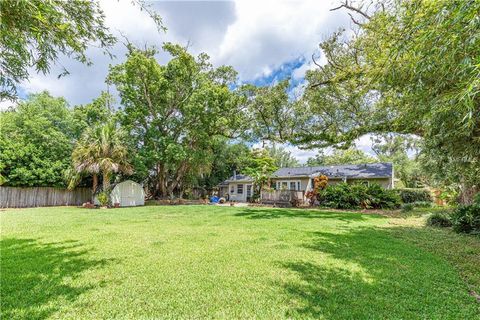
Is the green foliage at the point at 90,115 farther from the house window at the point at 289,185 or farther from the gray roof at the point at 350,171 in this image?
the gray roof at the point at 350,171

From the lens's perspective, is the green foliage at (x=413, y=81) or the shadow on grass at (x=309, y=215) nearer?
the green foliage at (x=413, y=81)

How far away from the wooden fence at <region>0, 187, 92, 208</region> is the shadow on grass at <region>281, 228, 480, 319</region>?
65.7 feet

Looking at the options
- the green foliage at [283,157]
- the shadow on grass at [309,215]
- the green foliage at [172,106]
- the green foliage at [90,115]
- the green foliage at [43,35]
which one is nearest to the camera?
the green foliage at [43,35]

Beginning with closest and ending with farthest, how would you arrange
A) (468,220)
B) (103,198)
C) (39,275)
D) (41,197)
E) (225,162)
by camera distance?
(39,275)
(468,220)
(103,198)
(41,197)
(225,162)

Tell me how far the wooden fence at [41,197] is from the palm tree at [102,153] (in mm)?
2406

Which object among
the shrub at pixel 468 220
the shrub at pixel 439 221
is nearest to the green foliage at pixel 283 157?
the shrub at pixel 439 221

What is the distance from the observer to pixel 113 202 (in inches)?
708

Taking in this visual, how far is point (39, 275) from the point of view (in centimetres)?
394

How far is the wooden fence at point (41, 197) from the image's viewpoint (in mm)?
16266

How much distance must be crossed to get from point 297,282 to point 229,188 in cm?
2497

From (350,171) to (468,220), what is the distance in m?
15.6

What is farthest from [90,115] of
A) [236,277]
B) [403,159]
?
[403,159]

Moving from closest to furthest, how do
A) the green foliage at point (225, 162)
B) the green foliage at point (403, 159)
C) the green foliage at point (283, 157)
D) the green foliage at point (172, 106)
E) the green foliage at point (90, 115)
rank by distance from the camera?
the green foliage at point (172, 106) → the green foliage at point (90, 115) → the green foliage at point (403, 159) → the green foliage at point (225, 162) → the green foliage at point (283, 157)

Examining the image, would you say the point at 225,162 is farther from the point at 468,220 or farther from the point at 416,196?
the point at 468,220
